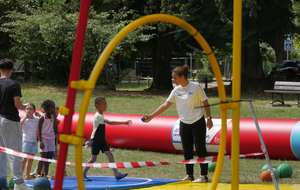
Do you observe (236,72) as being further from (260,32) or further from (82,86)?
(260,32)

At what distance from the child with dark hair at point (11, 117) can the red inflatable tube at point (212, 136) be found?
3.45m

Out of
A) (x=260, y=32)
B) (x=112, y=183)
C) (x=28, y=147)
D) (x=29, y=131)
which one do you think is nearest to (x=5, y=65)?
(x=29, y=131)

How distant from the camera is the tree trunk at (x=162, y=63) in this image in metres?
21.8

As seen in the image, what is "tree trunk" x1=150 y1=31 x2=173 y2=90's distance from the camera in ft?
71.6

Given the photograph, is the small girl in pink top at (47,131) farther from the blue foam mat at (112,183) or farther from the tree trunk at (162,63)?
the tree trunk at (162,63)

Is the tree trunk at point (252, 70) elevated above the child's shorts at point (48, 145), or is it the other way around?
the tree trunk at point (252, 70)

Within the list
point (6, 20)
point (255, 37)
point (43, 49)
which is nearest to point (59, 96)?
point (43, 49)

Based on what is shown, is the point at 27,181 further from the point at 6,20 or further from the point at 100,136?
the point at 6,20

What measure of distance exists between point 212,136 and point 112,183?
2.92 metres

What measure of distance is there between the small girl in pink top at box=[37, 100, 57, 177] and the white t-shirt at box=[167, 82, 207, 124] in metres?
2.05

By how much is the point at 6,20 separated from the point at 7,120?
65.9 ft

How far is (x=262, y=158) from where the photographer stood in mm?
7844

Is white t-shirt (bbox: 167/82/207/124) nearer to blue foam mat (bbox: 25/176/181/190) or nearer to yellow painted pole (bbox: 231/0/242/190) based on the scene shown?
blue foam mat (bbox: 25/176/181/190)

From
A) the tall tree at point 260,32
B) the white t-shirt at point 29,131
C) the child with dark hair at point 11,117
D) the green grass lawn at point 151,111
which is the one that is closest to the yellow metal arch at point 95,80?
the child with dark hair at point 11,117
